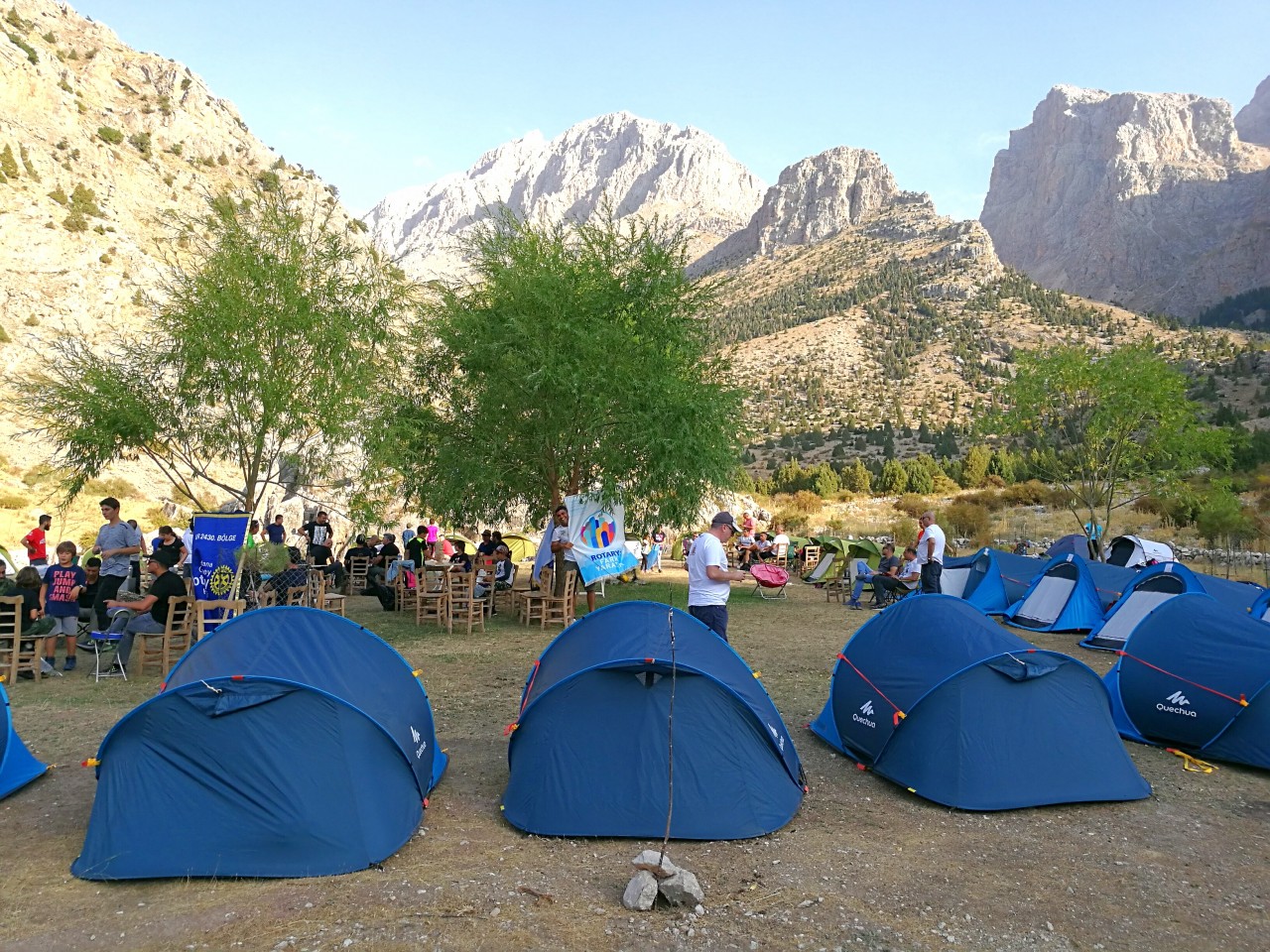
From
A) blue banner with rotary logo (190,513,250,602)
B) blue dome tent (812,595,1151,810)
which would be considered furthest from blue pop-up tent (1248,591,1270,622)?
blue banner with rotary logo (190,513,250,602)

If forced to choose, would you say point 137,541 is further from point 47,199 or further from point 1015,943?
point 47,199

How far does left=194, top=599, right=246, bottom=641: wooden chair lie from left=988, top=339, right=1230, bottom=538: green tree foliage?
20170 mm

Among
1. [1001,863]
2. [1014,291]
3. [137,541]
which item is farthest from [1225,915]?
[1014,291]

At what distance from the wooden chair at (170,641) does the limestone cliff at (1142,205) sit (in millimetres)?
132914

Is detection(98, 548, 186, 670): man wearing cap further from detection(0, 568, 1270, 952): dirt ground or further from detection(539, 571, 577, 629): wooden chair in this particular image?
detection(539, 571, 577, 629): wooden chair

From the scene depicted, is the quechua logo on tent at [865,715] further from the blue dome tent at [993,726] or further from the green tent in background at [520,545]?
the green tent in background at [520,545]

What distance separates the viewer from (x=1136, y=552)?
17.6 m

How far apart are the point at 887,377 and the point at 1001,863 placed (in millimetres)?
63917

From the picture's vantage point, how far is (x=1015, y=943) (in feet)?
14.1

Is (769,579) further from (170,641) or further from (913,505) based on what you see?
(913,505)

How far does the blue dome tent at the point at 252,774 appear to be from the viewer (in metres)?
4.80

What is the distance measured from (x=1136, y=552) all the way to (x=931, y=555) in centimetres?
665

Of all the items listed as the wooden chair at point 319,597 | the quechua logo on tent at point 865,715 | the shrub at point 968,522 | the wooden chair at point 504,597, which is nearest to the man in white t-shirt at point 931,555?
the quechua logo on tent at point 865,715

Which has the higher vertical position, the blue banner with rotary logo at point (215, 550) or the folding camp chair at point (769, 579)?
the blue banner with rotary logo at point (215, 550)
